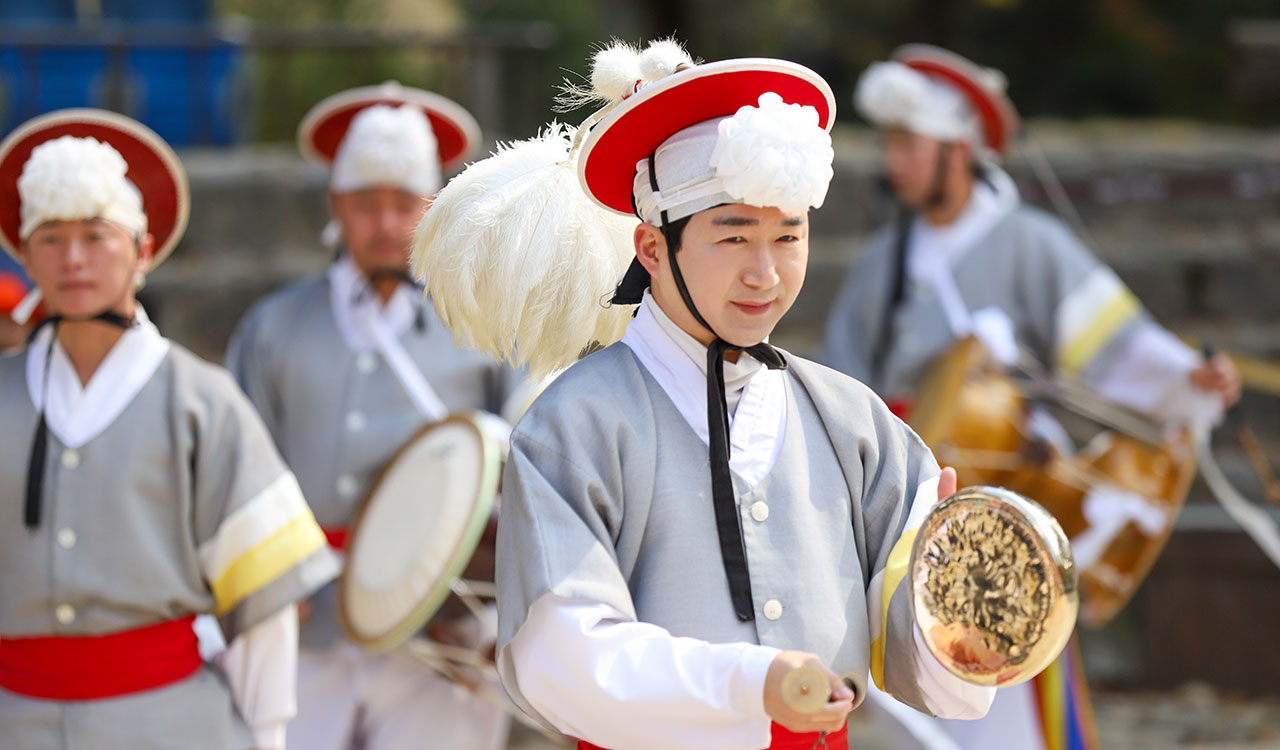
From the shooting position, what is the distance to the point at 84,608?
2.85 m

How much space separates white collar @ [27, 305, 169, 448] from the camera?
116 inches

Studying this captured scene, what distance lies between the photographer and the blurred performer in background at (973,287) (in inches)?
186

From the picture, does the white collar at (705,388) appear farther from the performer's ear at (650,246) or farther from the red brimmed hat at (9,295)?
the red brimmed hat at (9,295)

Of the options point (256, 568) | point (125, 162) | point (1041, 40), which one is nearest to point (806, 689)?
point (256, 568)

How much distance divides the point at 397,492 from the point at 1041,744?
2.06 m

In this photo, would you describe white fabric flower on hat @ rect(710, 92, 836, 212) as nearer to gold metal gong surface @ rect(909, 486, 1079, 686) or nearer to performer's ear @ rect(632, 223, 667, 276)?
performer's ear @ rect(632, 223, 667, 276)

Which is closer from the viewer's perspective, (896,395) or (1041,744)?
(1041,744)

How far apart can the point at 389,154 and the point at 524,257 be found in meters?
1.86

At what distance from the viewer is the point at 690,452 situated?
2154mm

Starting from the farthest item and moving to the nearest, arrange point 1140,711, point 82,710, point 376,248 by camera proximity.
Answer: point 1140,711, point 376,248, point 82,710

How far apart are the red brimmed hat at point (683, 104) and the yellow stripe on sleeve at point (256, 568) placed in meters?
1.15

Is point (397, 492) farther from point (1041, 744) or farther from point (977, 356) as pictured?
point (1041, 744)

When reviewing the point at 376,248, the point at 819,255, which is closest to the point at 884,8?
the point at 819,255

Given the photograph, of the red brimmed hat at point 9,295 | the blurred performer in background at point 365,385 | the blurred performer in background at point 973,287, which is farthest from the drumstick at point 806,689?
the red brimmed hat at point 9,295
